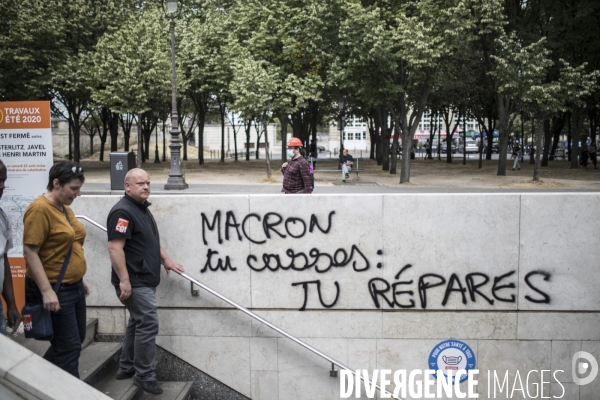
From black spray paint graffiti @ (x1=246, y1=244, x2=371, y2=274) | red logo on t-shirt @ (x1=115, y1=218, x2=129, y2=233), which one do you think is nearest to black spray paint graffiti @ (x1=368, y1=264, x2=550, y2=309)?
black spray paint graffiti @ (x1=246, y1=244, x2=371, y2=274)

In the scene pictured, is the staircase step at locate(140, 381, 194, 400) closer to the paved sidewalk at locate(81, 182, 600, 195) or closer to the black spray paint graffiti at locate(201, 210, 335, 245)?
the black spray paint graffiti at locate(201, 210, 335, 245)

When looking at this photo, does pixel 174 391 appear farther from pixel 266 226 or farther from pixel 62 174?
pixel 62 174

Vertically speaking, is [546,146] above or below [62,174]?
below

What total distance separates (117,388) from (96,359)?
1.54 feet

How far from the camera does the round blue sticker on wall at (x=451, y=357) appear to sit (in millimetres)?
5695

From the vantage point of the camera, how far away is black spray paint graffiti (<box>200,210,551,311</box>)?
5.68 m

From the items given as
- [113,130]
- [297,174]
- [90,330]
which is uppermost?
[113,130]

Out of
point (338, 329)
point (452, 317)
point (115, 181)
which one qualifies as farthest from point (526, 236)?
point (115, 181)

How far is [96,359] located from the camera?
16.7ft

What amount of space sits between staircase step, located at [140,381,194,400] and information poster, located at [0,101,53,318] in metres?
1.50

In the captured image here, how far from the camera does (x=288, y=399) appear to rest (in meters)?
5.83

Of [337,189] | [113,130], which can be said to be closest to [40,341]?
[337,189]

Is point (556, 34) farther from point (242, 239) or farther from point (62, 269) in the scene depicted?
point (62, 269)

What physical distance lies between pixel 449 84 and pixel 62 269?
110 feet
